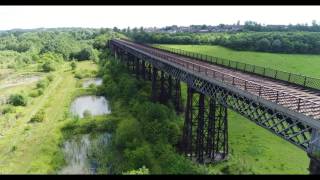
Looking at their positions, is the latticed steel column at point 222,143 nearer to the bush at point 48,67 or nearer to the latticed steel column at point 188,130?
the latticed steel column at point 188,130

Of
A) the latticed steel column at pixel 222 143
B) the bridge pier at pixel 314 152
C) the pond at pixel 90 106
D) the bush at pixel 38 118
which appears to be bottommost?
the pond at pixel 90 106

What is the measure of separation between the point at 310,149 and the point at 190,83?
45.4 feet

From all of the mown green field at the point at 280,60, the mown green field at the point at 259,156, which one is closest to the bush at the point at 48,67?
the mown green field at the point at 280,60

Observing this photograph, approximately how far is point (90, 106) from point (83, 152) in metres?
18.7

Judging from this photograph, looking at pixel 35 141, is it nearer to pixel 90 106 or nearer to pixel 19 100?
pixel 90 106

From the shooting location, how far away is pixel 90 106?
47500 mm

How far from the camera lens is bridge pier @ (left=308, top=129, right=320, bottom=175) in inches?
517

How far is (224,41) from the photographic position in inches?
3858

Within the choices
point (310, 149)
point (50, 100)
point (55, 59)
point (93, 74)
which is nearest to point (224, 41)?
point (93, 74)

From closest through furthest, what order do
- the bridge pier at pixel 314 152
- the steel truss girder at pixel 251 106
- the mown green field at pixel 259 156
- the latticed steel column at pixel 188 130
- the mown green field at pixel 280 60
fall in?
the bridge pier at pixel 314 152, the steel truss girder at pixel 251 106, the mown green field at pixel 259 156, the latticed steel column at pixel 188 130, the mown green field at pixel 280 60

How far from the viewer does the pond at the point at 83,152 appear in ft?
85.7

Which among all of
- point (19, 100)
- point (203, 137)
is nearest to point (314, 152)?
point (203, 137)

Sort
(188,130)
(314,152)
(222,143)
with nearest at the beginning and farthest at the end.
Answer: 1. (314,152)
2. (222,143)
3. (188,130)

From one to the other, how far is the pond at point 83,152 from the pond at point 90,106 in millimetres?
9378
